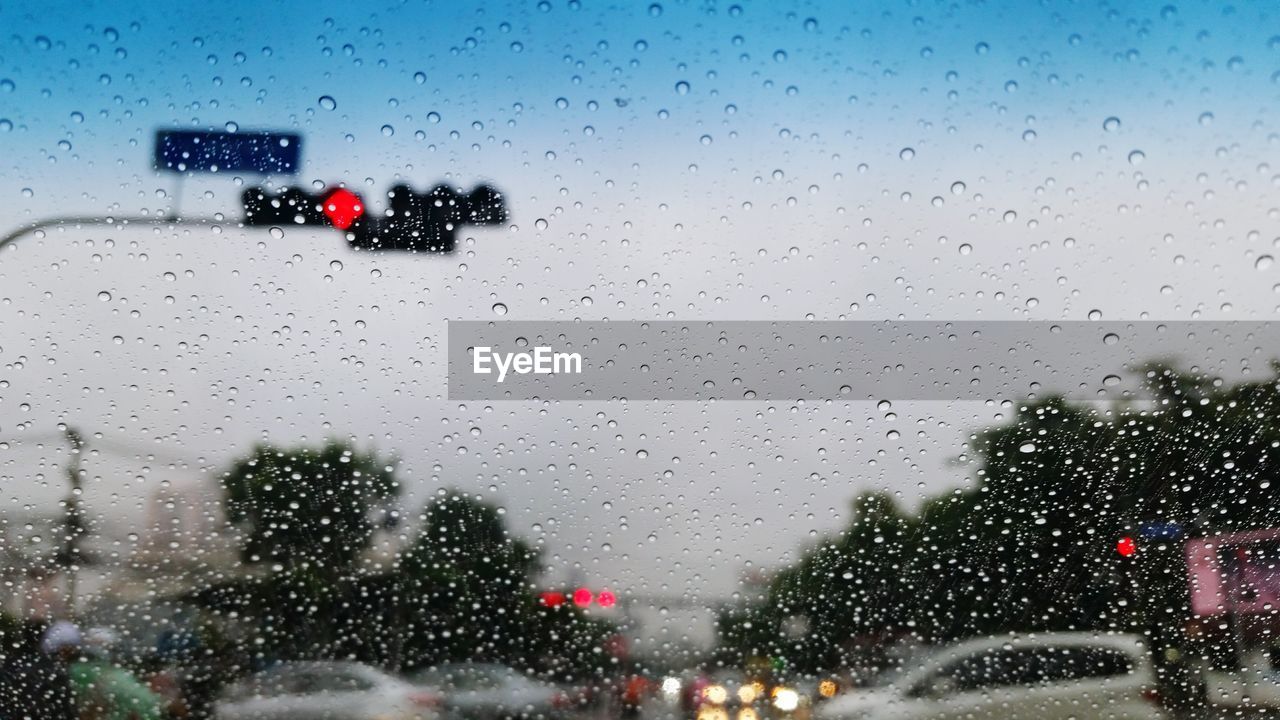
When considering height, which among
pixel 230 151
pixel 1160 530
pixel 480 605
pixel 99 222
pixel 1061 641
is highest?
pixel 230 151

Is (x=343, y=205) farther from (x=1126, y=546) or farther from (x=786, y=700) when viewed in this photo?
(x=1126, y=546)

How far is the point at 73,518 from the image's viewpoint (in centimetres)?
248

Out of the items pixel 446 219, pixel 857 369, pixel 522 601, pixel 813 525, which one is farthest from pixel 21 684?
pixel 857 369

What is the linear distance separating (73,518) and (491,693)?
1.13 meters

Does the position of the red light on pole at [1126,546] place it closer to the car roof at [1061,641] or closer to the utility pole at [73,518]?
the car roof at [1061,641]

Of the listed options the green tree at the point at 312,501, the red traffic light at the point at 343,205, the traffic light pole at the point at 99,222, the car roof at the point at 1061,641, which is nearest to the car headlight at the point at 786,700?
the car roof at the point at 1061,641

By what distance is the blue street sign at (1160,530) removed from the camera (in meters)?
2.54

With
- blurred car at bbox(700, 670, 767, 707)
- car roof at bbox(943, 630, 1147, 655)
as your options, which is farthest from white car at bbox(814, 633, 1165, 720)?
blurred car at bbox(700, 670, 767, 707)

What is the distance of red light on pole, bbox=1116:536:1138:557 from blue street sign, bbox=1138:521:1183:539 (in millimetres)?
33

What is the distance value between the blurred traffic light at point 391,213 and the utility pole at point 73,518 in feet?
2.29

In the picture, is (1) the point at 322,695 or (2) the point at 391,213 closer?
(1) the point at 322,695

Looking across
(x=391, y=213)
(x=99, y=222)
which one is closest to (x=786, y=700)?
(x=391, y=213)

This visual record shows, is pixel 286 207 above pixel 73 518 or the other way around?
above

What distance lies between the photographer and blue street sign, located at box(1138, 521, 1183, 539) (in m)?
2.54
